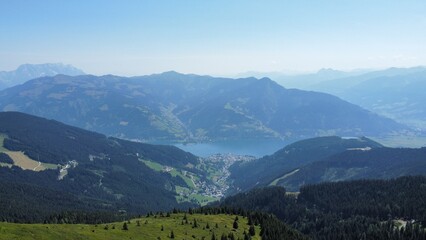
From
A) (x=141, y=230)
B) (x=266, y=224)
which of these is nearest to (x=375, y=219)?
(x=266, y=224)

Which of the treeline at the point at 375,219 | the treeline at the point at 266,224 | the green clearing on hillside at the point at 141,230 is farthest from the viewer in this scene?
the treeline at the point at 375,219

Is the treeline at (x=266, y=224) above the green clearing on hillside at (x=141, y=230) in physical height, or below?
below

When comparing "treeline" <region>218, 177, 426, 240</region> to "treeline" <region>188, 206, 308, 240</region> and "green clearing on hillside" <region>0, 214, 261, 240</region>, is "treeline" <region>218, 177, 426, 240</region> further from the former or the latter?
"green clearing on hillside" <region>0, 214, 261, 240</region>

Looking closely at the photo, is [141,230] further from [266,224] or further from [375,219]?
[375,219]

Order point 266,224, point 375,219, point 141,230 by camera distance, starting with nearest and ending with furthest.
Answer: point 141,230 < point 266,224 < point 375,219

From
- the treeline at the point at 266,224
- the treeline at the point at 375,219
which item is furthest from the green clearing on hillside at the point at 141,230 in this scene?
the treeline at the point at 375,219

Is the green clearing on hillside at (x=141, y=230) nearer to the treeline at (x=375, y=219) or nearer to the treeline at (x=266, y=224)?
the treeline at (x=266, y=224)

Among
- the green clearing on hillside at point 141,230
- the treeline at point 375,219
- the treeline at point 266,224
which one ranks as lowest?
the treeline at point 375,219

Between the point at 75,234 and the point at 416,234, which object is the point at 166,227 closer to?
the point at 75,234

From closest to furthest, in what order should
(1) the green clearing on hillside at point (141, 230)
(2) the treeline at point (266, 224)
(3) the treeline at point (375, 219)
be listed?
(1) the green clearing on hillside at point (141, 230)
(2) the treeline at point (266, 224)
(3) the treeline at point (375, 219)
